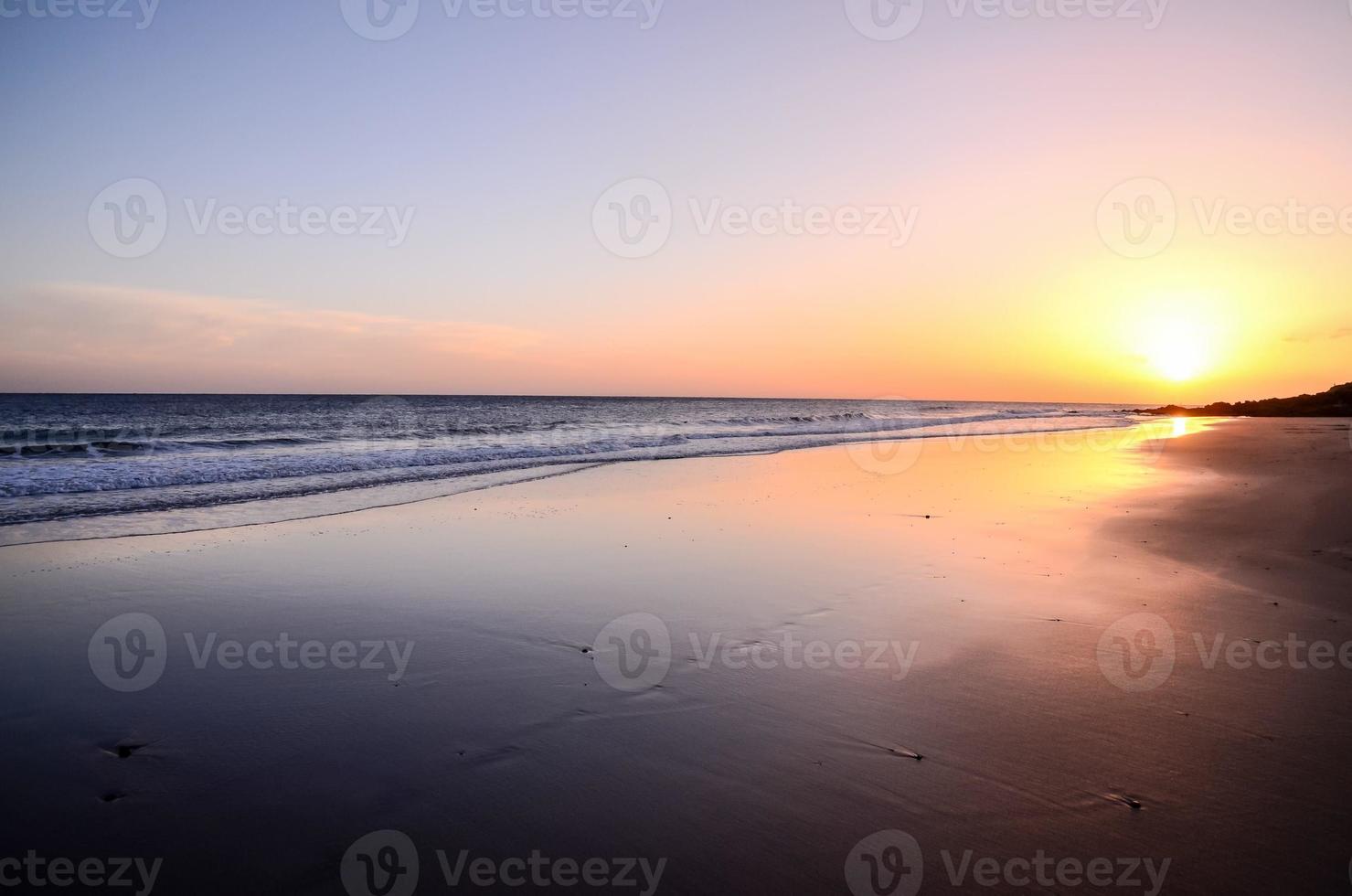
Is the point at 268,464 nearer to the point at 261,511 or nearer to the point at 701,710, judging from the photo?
the point at 261,511

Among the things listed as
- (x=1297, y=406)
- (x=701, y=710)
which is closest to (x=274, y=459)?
(x=701, y=710)

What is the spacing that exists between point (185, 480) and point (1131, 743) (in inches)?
706

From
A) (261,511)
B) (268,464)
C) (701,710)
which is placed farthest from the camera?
(268,464)

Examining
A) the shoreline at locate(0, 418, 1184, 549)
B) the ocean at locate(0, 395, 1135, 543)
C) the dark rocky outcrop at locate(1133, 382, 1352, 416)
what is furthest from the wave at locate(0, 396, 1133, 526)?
the dark rocky outcrop at locate(1133, 382, 1352, 416)

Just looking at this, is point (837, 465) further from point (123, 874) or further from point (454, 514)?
point (123, 874)

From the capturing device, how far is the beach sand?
10.2 feet

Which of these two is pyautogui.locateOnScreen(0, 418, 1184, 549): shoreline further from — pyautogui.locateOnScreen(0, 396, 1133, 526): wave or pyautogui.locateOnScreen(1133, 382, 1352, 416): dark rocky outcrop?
pyautogui.locateOnScreen(1133, 382, 1352, 416): dark rocky outcrop

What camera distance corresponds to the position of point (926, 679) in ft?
16.2

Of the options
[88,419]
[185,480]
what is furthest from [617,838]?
[88,419]

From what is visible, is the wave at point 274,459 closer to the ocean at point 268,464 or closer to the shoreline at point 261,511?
the ocean at point 268,464

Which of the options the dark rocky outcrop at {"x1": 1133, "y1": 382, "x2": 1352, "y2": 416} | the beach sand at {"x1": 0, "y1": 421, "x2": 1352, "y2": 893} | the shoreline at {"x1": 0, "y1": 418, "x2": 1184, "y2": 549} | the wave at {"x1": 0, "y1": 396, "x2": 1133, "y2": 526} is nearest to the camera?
the beach sand at {"x1": 0, "y1": 421, "x2": 1352, "y2": 893}

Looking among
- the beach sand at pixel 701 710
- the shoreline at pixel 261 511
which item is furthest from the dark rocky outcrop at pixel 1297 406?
the shoreline at pixel 261 511

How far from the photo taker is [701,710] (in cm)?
445

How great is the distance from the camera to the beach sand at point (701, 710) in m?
3.11
